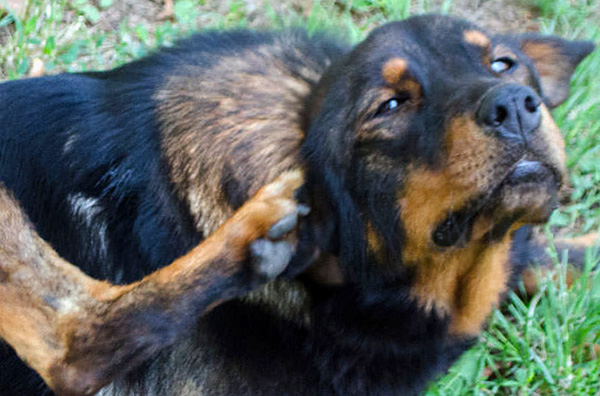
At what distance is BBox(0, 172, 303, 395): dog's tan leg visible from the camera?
2.44m

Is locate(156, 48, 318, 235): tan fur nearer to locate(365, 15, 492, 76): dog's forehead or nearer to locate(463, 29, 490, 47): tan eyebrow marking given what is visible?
locate(365, 15, 492, 76): dog's forehead

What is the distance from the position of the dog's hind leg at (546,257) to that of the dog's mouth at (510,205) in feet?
2.64

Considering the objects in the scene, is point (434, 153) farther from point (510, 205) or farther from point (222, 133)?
point (222, 133)

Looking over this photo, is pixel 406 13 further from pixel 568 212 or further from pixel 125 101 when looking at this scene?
pixel 125 101

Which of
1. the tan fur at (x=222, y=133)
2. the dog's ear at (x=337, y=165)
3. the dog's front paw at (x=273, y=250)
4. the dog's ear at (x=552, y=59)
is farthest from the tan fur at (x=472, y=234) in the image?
the dog's ear at (x=552, y=59)

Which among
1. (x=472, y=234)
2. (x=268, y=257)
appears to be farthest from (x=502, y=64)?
(x=268, y=257)

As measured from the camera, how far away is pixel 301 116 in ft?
9.09

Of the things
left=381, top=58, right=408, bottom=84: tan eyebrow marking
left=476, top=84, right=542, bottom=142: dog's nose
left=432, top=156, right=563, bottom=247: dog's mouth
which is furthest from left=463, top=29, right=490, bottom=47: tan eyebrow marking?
left=432, top=156, right=563, bottom=247: dog's mouth

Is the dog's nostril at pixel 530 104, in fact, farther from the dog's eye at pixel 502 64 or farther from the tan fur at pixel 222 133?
the tan fur at pixel 222 133

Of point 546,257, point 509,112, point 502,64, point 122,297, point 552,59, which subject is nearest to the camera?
point 509,112

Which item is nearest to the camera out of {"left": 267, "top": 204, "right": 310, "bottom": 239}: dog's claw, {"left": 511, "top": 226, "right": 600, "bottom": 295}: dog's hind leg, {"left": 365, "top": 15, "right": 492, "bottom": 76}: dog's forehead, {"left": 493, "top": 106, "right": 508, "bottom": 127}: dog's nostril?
{"left": 493, "top": 106, "right": 508, "bottom": 127}: dog's nostril

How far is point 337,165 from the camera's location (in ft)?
8.43

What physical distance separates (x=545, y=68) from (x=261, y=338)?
5.18 ft

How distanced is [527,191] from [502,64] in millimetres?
618
